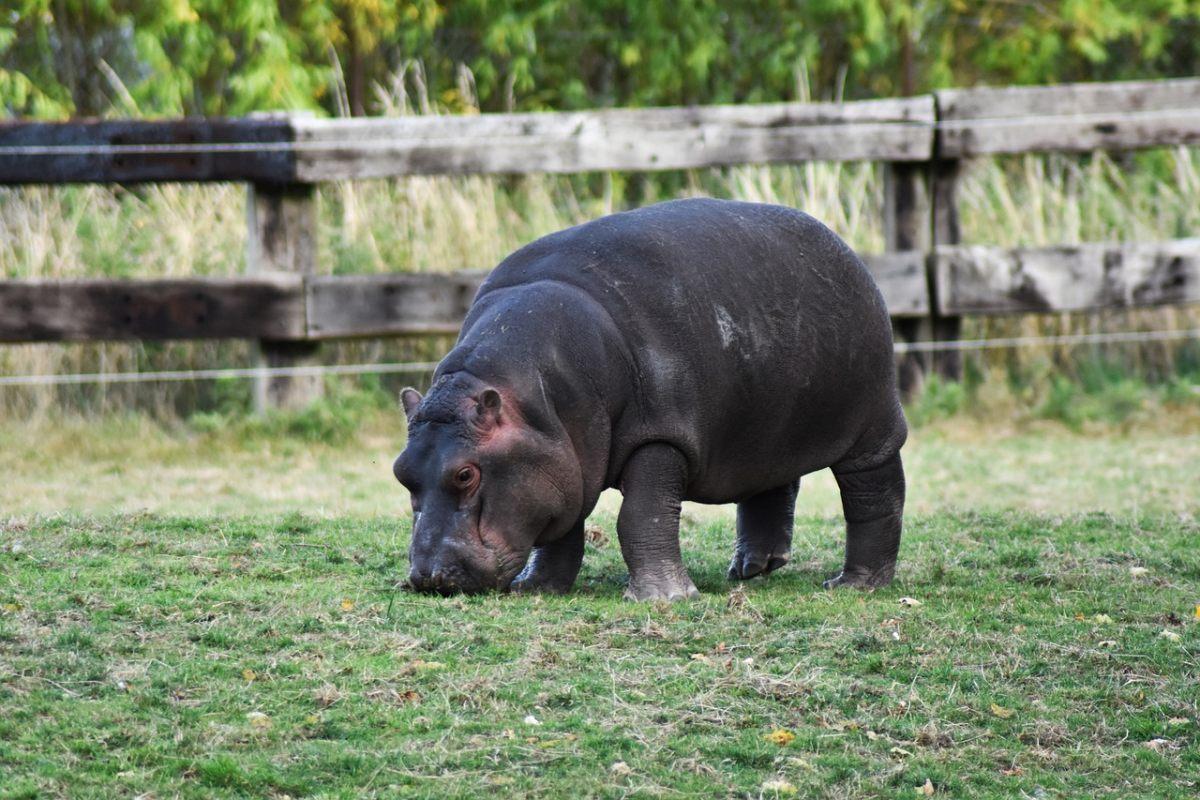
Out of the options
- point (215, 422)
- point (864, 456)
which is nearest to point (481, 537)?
point (864, 456)

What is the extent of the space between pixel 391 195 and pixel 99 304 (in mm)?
2464

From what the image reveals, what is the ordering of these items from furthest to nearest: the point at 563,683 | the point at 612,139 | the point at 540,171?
the point at 612,139
the point at 540,171
the point at 563,683

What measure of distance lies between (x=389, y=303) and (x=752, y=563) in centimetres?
399

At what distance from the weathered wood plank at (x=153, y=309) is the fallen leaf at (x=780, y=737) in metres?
5.76

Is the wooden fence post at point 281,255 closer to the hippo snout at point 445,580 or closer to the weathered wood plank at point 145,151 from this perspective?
the weathered wood plank at point 145,151

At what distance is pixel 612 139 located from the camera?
9.89 metres

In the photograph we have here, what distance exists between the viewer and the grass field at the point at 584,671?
3.86 m

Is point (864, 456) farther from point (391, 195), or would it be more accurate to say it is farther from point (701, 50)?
point (701, 50)

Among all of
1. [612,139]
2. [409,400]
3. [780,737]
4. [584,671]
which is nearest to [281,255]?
[612,139]

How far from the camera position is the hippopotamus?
517 cm

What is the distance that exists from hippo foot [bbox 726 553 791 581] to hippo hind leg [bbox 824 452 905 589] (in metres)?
0.25

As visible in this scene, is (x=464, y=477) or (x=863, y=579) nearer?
(x=464, y=477)

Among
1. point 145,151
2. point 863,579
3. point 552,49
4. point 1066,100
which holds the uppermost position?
point 552,49

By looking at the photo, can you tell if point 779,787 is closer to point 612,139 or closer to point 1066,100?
point 612,139
